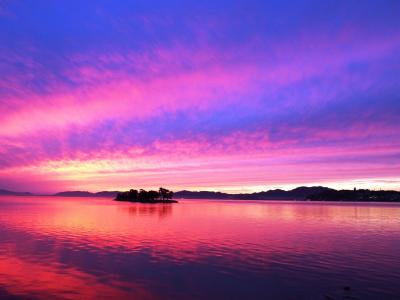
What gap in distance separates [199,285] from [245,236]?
104ft

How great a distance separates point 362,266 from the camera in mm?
36344

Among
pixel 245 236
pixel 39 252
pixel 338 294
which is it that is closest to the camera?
pixel 338 294

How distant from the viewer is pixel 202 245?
48875 mm

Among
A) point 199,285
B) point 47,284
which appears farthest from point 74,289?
point 199,285

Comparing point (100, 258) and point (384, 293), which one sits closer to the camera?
point (384, 293)

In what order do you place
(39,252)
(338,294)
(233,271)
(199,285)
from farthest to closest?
1. (39,252)
2. (233,271)
3. (199,285)
4. (338,294)

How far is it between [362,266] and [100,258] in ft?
88.1

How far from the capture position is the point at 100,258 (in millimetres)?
38156

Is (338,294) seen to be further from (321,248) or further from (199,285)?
(321,248)

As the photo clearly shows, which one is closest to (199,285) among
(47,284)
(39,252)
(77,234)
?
(47,284)

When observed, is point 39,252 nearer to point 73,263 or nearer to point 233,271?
point 73,263

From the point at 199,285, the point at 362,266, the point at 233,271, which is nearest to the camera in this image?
the point at 199,285

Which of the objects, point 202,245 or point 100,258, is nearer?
point 100,258

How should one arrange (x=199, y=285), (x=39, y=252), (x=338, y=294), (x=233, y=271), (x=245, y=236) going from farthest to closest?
(x=245, y=236) < (x=39, y=252) < (x=233, y=271) < (x=199, y=285) < (x=338, y=294)
